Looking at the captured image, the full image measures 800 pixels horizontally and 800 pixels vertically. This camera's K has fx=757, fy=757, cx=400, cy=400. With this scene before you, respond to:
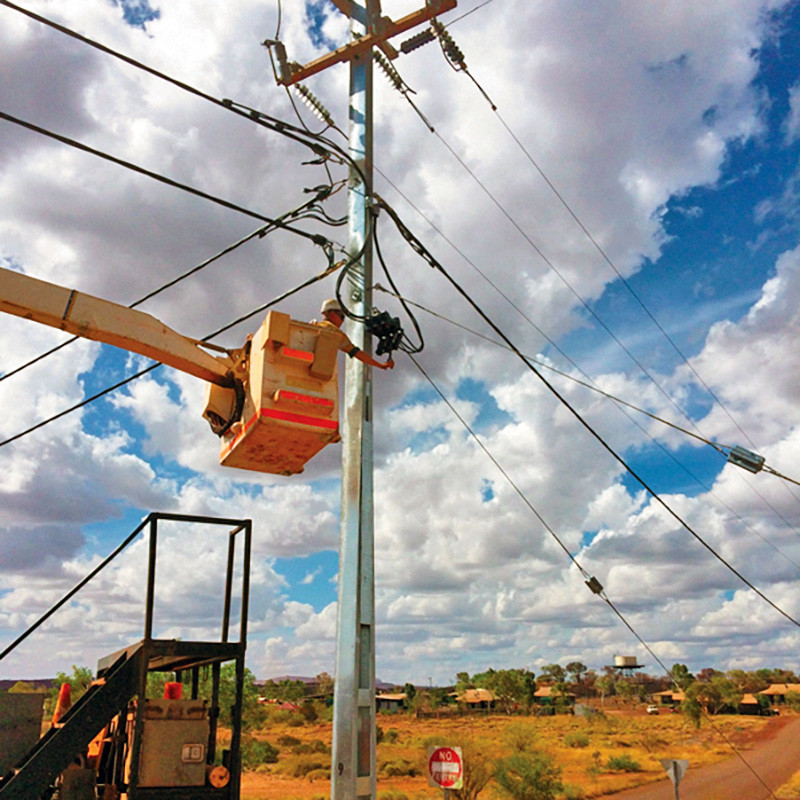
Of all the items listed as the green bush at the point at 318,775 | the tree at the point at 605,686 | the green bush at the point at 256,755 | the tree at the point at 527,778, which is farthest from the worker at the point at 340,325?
the tree at the point at 605,686

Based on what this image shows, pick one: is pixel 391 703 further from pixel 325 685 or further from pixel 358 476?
pixel 358 476

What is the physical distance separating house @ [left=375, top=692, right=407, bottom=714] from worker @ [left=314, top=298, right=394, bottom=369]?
108m

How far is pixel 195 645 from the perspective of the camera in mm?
8570

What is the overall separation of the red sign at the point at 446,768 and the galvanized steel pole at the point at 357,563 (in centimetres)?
608

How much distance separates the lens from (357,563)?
880 centimetres

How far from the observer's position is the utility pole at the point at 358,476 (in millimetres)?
8180

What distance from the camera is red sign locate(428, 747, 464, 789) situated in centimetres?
1373

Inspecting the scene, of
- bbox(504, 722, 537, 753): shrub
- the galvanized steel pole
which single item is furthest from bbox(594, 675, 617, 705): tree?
the galvanized steel pole

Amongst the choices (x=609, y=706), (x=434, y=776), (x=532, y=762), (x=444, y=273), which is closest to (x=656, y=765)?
(x=532, y=762)

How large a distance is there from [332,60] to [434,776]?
12571 mm

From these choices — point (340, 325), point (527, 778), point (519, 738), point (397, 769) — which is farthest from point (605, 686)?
point (340, 325)

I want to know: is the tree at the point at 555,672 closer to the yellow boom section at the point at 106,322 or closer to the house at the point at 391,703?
the house at the point at 391,703

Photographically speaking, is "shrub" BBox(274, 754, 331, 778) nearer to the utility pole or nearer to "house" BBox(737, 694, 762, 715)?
the utility pole

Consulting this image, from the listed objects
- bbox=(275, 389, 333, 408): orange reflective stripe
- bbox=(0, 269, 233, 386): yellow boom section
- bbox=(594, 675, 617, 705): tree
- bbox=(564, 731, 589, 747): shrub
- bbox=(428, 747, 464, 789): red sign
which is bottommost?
bbox=(564, 731, 589, 747): shrub
